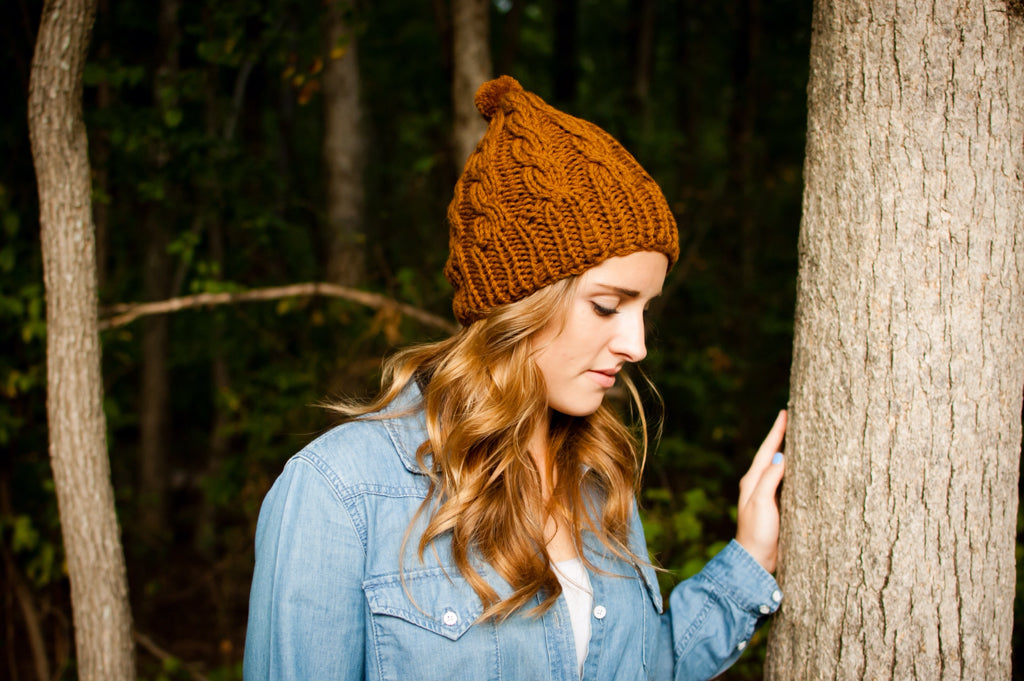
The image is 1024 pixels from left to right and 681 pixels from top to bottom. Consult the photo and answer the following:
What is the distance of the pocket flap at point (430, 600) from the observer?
1643mm

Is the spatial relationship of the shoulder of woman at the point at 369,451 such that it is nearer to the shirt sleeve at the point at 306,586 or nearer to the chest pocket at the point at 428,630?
the shirt sleeve at the point at 306,586

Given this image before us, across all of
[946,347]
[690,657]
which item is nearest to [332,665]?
[690,657]

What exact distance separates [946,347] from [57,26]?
2.84 metres

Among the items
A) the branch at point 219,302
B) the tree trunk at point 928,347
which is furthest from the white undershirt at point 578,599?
the branch at point 219,302

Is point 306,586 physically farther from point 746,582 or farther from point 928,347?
point 928,347

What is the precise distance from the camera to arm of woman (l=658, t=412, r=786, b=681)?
6.25 ft

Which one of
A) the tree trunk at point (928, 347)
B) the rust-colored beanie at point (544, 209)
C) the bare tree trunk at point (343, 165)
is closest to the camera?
the tree trunk at point (928, 347)

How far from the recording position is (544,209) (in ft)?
5.79

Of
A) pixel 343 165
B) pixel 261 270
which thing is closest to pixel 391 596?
pixel 261 270

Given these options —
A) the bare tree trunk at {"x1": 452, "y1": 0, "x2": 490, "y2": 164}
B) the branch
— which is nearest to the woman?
the bare tree trunk at {"x1": 452, "y1": 0, "x2": 490, "y2": 164}

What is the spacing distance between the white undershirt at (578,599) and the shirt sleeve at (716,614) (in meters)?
0.33

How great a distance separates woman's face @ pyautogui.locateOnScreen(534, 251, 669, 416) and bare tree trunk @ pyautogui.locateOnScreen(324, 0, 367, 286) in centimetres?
339

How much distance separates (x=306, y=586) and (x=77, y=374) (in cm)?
152

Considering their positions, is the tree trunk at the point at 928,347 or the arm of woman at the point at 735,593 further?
the arm of woman at the point at 735,593
